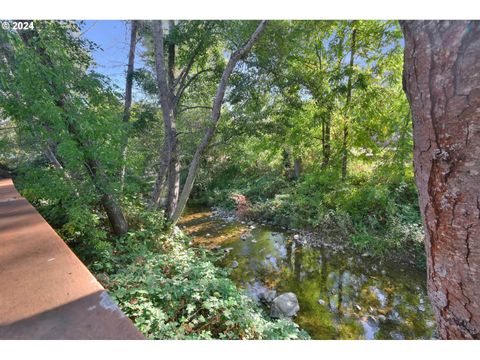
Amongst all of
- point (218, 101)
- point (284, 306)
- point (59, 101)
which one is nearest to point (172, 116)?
point (218, 101)

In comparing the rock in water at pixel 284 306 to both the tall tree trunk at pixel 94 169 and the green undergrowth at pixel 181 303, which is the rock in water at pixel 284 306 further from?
the tall tree trunk at pixel 94 169

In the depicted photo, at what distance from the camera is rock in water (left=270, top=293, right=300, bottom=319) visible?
10.0ft

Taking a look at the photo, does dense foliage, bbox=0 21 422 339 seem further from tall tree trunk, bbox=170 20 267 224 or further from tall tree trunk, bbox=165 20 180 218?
tall tree trunk, bbox=170 20 267 224

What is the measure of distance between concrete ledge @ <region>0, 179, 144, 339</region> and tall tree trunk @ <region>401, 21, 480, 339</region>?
0.91m

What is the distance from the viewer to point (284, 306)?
3.13 m

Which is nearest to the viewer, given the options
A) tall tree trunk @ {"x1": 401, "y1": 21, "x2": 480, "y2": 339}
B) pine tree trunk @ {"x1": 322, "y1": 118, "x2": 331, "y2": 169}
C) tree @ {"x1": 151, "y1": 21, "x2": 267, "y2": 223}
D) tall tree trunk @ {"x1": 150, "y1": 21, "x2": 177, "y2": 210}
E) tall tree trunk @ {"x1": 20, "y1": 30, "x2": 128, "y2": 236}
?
tall tree trunk @ {"x1": 401, "y1": 21, "x2": 480, "y2": 339}

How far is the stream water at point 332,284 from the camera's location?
9.61ft

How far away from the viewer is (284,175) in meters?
Answer: 8.34

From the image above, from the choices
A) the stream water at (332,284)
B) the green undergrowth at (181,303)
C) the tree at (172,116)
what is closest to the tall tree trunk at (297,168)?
the stream water at (332,284)

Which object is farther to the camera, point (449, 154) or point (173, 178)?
point (173, 178)

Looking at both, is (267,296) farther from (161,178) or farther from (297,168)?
(297,168)

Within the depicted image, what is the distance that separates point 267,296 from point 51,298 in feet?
10.5

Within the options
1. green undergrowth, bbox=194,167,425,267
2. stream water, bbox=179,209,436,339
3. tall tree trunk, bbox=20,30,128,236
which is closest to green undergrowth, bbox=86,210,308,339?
tall tree trunk, bbox=20,30,128,236

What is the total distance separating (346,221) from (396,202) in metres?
1.31
